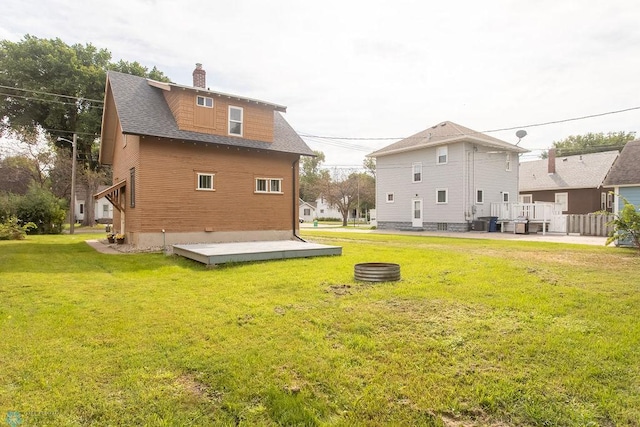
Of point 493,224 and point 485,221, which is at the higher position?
point 485,221

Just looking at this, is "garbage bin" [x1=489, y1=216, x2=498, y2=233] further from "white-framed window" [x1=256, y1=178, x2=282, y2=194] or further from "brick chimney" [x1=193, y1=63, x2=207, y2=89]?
"brick chimney" [x1=193, y1=63, x2=207, y2=89]

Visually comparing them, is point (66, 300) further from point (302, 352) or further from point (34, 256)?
point (34, 256)

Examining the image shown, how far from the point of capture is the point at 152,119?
13531mm

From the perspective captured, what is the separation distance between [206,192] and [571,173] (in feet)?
97.0

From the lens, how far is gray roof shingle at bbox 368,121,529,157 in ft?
79.2

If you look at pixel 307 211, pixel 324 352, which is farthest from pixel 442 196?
pixel 307 211

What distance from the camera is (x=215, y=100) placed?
14.6 metres

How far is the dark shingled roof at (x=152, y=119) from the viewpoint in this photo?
12883 millimetres

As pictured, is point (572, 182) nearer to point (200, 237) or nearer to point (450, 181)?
point (450, 181)

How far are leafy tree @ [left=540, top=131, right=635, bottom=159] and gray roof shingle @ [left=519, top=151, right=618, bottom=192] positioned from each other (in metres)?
18.0

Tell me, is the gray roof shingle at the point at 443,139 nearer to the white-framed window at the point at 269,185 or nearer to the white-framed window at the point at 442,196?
the white-framed window at the point at 442,196

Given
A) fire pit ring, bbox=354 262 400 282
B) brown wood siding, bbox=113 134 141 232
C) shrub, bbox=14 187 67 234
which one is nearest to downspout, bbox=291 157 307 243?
brown wood siding, bbox=113 134 141 232

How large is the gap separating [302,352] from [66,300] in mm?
4449

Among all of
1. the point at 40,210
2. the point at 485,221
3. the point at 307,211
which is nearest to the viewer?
the point at 40,210
